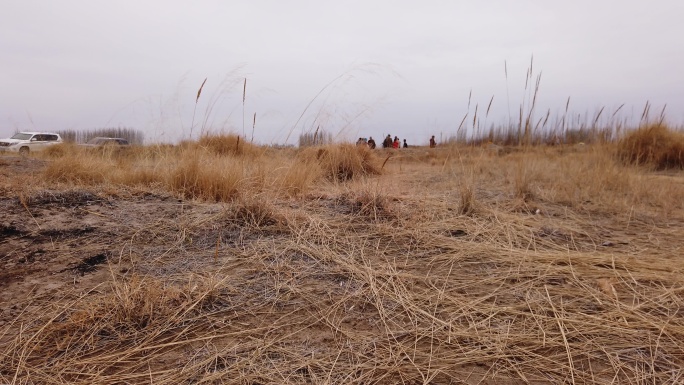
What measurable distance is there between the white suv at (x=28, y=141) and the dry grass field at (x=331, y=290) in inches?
623

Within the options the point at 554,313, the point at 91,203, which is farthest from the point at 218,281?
the point at 91,203

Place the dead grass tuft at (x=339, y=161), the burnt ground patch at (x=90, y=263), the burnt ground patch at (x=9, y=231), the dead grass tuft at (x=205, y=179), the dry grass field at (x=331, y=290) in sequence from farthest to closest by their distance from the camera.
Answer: the dead grass tuft at (x=339, y=161), the dead grass tuft at (x=205, y=179), the burnt ground patch at (x=9, y=231), the burnt ground patch at (x=90, y=263), the dry grass field at (x=331, y=290)

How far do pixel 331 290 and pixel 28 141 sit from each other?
19.4 metres

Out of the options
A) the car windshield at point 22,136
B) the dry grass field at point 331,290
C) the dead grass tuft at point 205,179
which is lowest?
the dry grass field at point 331,290

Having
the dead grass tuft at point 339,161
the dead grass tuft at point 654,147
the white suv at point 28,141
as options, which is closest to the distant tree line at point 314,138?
the dead grass tuft at point 339,161

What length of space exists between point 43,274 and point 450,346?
164cm

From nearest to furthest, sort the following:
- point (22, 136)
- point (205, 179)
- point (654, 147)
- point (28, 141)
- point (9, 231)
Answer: point (9, 231) < point (205, 179) < point (654, 147) < point (28, 141) < point (22, 136)

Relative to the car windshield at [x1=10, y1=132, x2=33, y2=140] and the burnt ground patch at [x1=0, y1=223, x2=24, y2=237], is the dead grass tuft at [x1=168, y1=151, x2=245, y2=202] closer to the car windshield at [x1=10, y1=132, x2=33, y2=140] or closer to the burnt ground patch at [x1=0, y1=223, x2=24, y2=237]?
the burnt ground patch at [x1=0, y1=223, x2=24, y2=237]

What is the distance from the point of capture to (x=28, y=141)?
16.0 m

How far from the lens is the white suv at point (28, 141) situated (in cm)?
1538

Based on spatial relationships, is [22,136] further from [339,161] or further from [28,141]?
[339,161]

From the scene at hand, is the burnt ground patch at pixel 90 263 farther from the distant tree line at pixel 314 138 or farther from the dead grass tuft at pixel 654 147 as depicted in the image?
the dead grass tuft at pixel 654 147

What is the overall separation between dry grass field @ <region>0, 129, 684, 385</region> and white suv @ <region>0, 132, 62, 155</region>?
15822 millimetres

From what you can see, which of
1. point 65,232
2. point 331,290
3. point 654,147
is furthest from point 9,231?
point 654,147
